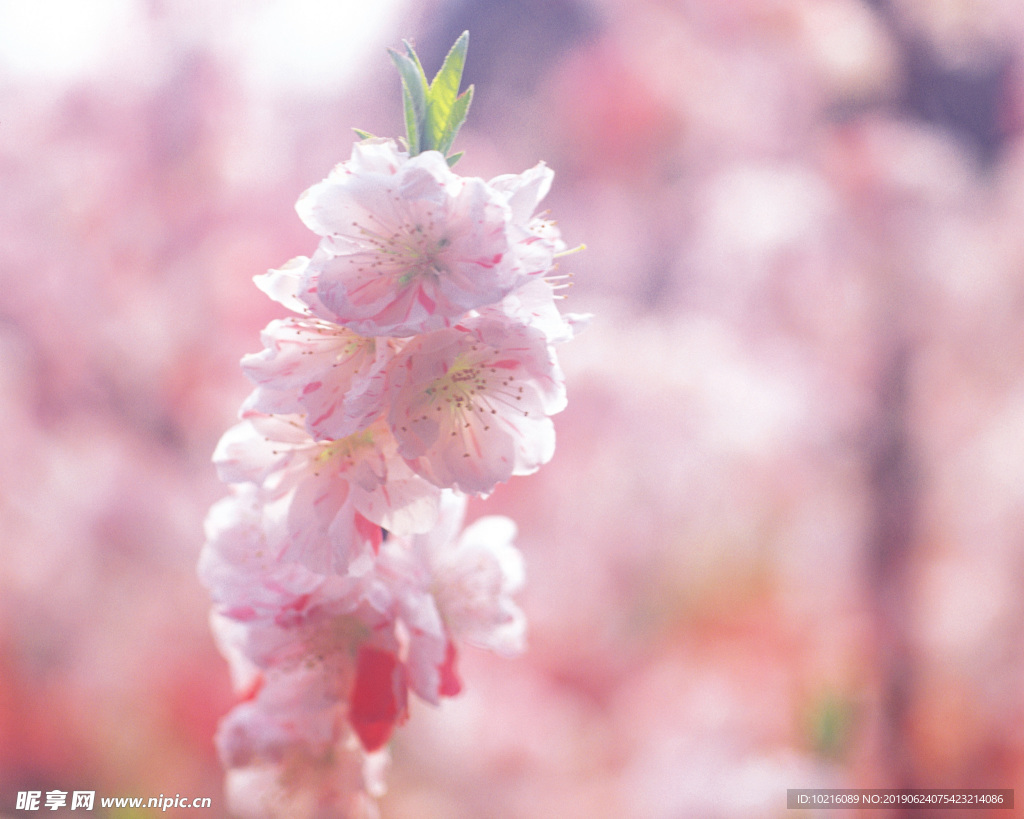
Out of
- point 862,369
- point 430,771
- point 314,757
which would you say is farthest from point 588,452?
point 314,757

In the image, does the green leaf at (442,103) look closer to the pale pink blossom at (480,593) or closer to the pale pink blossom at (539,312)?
the pale pink blossom at (539,312)

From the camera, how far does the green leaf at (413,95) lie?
16.3 inches

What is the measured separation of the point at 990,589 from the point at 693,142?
4.90 feet

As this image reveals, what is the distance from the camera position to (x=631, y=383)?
6.46ft

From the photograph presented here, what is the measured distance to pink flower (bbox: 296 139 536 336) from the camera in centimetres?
37

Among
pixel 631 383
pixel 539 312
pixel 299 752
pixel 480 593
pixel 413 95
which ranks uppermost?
pixel 631 383

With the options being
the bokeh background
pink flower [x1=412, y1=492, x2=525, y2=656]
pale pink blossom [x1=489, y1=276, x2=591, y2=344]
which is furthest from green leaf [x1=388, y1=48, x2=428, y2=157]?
the bokeh background

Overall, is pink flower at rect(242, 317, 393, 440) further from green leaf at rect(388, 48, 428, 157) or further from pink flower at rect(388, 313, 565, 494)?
green leaf at rect(388, 48, 428, 157)

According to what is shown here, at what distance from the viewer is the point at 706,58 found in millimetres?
1974

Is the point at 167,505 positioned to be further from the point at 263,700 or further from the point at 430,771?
the point at 263,700

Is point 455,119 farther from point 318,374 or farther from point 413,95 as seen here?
point 318,374

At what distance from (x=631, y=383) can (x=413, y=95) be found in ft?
5.27

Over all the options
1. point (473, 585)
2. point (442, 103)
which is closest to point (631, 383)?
point (473, 585)

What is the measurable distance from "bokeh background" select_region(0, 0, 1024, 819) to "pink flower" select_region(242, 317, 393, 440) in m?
0.97
